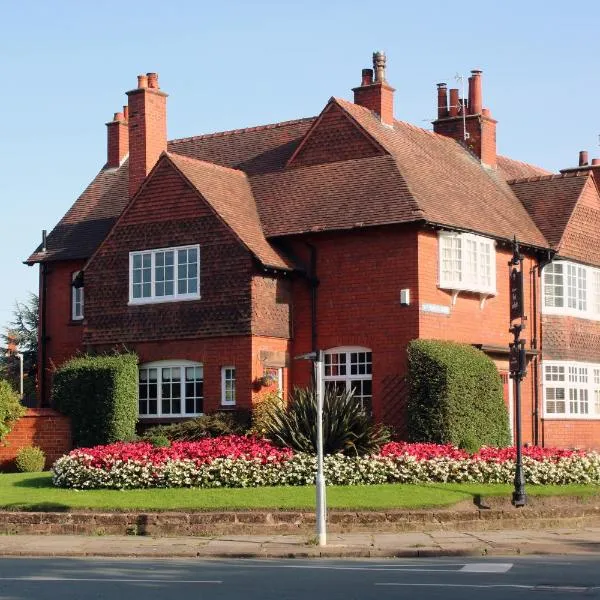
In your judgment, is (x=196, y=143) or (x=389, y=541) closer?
(x=389, y=541)

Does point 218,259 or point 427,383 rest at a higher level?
point 218,259

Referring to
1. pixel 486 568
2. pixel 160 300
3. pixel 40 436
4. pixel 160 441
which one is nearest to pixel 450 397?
pixel 160 441

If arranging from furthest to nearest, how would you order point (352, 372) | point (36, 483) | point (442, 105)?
point (442, 105) → point (352, 372) → point (36, 483)

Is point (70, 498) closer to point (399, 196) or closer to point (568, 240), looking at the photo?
point (399, 196)

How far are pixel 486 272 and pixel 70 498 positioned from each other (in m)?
13.1

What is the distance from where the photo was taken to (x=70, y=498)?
76.3ft

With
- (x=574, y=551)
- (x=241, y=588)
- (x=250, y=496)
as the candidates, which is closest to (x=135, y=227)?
(x=250, y=496)

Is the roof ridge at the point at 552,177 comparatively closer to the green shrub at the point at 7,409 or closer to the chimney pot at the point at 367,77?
the chimney pot at the point at 367,77

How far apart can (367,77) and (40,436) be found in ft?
44.4

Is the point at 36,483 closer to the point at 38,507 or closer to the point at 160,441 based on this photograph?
the point at 160,441

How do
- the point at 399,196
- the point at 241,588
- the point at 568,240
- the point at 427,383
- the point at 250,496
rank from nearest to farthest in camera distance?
1. the point at 241,588
2. the point at 250,496
3. the point at 427,383
4. the point at 399,196
5. the point at 568,240

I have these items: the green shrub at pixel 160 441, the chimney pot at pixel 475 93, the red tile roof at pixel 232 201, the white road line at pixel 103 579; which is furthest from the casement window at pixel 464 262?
the white road line at pixel 103 579

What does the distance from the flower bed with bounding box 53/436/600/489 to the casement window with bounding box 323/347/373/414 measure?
4.28 meters

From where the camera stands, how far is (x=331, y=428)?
25031 mm
